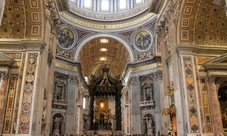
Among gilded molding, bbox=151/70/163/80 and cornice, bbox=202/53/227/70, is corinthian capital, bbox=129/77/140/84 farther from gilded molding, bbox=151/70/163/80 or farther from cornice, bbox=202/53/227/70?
cornice, bbox=202/53/227/70

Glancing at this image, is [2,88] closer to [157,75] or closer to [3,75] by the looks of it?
[3,75]


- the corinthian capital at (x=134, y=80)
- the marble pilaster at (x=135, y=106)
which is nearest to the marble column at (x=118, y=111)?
the marble pilaster at (x=135, y=106)

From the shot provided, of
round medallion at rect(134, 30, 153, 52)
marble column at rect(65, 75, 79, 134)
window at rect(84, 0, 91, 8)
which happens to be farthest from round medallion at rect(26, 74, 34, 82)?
window at rect(84, 0, 91, 8)

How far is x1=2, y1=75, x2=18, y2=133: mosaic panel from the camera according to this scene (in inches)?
367

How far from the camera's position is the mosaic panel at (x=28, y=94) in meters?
9.20

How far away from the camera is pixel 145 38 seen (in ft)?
81.6

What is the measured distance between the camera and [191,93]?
1046cm

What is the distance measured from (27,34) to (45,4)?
1.71 metres

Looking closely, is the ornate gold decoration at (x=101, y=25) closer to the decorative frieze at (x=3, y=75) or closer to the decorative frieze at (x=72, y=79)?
the decorative frieze at (x=72, y=79)

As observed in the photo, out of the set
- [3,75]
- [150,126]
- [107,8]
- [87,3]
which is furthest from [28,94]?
[107,8]

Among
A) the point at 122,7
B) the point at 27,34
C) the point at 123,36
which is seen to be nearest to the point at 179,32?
the point at 27,34

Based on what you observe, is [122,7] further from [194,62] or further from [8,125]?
[8,125]

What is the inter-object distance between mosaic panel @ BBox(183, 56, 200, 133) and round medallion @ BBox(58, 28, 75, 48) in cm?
1612

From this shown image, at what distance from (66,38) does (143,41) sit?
8766 mm
